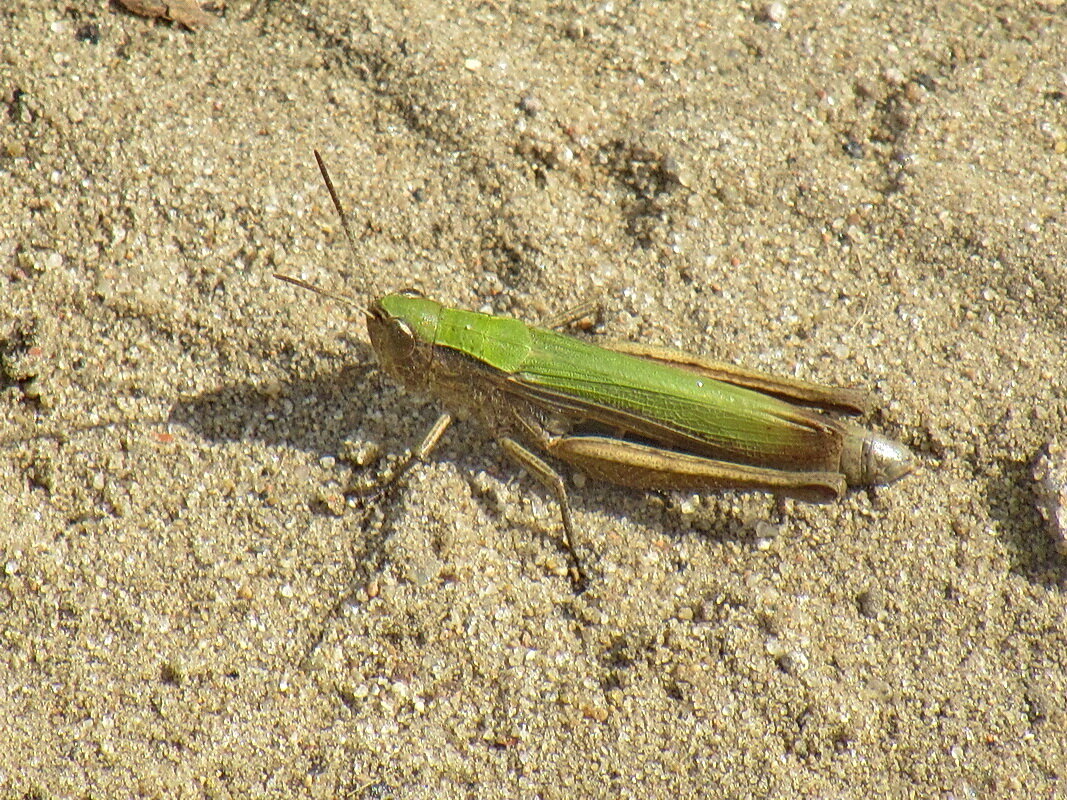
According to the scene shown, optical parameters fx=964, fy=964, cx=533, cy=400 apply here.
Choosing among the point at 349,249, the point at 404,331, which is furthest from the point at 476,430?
the point at 349,249

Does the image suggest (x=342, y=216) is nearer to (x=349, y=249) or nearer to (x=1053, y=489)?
(x=349, y=249)

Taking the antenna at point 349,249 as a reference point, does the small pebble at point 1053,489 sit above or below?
above

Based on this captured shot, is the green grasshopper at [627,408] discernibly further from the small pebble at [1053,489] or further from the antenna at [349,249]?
the small pebble at [1053,489]

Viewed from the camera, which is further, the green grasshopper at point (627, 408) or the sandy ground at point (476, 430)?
the green grasshopper at point (627, 408)

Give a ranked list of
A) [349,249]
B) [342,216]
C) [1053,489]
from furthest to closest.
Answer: [349,249], [342,216], [1053,489]

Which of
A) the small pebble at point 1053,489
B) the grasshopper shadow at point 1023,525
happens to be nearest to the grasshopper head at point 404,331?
the grasshopper shadow at point 1023,525

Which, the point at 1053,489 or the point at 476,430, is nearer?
the point at 1053,489

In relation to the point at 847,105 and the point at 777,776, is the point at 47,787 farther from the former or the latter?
the point at 847,105
